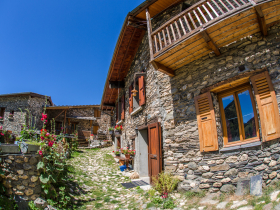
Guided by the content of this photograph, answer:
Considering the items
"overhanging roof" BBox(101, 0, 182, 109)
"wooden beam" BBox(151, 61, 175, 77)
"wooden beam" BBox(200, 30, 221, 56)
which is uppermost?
"overhanging roof" BBox(101, 0, 182, 109)

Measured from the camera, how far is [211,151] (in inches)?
176

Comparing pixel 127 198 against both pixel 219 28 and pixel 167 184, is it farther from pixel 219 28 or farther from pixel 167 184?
pixel 219 28

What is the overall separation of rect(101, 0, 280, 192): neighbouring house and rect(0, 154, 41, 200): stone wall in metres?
3.31

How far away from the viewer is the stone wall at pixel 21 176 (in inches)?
145

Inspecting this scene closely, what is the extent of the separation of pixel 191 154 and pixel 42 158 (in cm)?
366

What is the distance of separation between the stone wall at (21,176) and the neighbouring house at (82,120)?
16.8 m

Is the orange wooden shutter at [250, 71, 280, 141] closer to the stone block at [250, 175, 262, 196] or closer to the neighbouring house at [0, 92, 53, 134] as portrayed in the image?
the stone block at [250, 175, 262, 196]

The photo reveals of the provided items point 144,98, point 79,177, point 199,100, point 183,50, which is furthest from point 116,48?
point 79,177

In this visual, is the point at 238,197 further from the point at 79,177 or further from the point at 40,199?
the point at 79,177

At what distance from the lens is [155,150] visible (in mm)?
6059

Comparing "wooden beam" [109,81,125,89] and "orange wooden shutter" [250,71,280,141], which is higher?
"wooden beam" [109,81,125,89]

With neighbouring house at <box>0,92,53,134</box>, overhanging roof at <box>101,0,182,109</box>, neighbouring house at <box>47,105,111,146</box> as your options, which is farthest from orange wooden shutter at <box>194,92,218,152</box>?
neighbouring house at <box>0,92,53,134</box>

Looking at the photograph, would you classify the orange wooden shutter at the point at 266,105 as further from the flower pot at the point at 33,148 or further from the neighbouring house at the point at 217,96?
the flower pot at the point at 33,148

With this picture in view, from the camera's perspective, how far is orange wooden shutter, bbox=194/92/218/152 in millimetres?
4454
